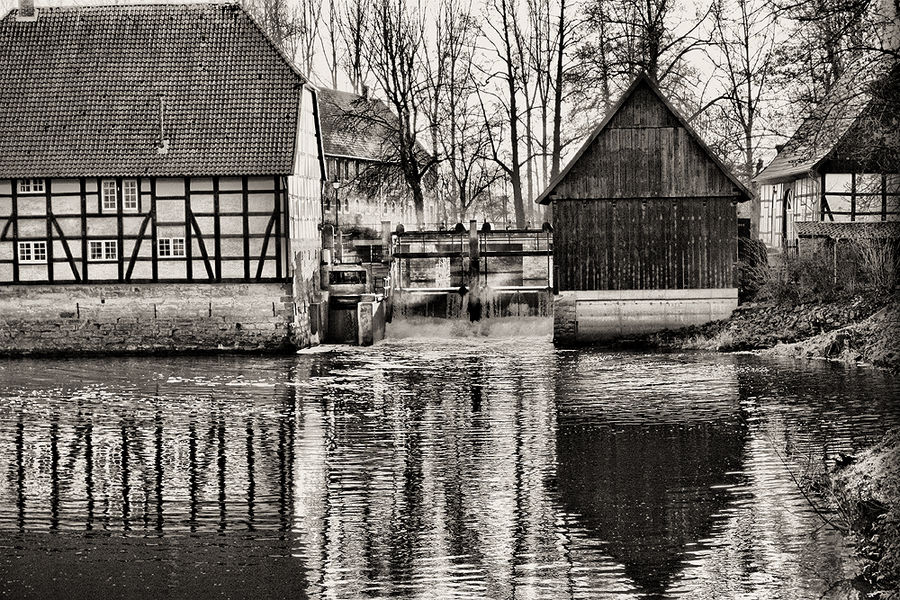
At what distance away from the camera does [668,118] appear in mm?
28688

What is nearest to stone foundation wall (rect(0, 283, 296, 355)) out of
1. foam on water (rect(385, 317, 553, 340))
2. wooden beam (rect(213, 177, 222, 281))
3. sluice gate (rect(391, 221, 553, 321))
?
wooden beam (rect(213, 177, 222, 281))

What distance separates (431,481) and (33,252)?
1779cm

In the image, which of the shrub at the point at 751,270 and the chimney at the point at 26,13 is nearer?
the shrub at the point at 751,270

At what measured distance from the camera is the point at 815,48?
12.9 m

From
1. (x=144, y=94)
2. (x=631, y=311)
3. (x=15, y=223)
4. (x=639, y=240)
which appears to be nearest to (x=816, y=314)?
(x=631, y=311)

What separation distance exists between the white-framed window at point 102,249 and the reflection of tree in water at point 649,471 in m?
12.4

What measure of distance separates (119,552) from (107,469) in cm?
392

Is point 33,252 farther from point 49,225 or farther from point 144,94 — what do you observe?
point 144,94

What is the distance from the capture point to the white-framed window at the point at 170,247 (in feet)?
95.8

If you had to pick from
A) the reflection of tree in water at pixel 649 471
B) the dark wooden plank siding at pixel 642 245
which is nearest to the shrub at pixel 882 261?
the dark wooden plank siding at pixel 642 245

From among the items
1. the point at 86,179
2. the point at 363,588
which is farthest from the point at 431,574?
the point at 86,179

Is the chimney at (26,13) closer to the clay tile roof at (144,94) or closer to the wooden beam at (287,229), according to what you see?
the clay tile roof at (144,94)

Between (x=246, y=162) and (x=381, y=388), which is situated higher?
(x=246, y=162)

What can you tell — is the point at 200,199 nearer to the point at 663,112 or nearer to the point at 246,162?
the point at 246,162
